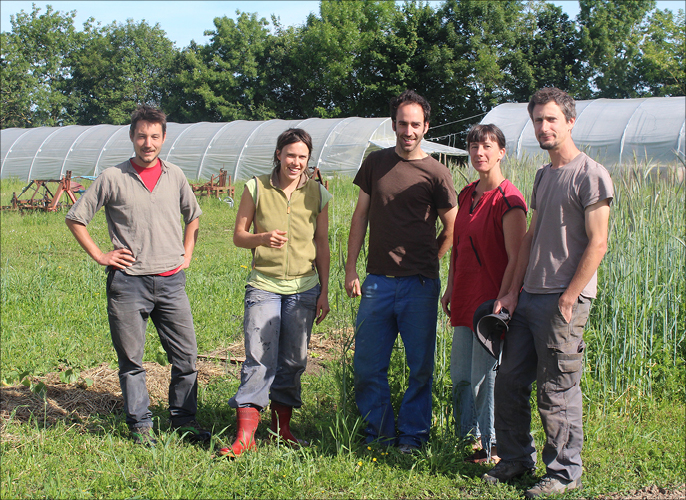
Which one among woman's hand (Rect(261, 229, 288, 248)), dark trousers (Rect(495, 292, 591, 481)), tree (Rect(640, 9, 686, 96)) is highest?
tree (Rect(640, 9, 686, 96))

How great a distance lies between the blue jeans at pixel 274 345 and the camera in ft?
10.8

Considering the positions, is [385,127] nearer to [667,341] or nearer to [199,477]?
[667,341]

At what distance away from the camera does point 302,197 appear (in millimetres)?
3410

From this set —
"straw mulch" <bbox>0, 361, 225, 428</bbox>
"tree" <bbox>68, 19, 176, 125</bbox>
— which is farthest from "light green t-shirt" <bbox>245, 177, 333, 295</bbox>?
"tree" <bbox>68, 19, 176, 125</bbox>

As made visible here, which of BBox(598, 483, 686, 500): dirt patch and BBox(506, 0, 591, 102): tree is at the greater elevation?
BBox(506, 0, 591, 102): tree

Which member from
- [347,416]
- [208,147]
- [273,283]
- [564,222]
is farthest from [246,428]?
[208,147]

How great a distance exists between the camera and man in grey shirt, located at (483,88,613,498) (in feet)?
9.00

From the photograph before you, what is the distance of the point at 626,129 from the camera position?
17.9 m

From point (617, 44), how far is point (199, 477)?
42345 mm

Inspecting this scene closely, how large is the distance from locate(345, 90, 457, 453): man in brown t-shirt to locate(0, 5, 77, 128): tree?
53077 millimetres

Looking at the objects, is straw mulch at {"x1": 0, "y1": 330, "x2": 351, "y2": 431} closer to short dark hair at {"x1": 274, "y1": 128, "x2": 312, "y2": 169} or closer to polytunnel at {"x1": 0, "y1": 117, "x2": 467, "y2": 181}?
short dark hair at {"x1": 274, "y1": 128, "x2": 312, "y2": 169}

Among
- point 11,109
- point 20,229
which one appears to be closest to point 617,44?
point 20,229

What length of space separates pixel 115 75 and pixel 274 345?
56.7 m

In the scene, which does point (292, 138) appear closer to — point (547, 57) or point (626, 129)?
point (626, 129)
